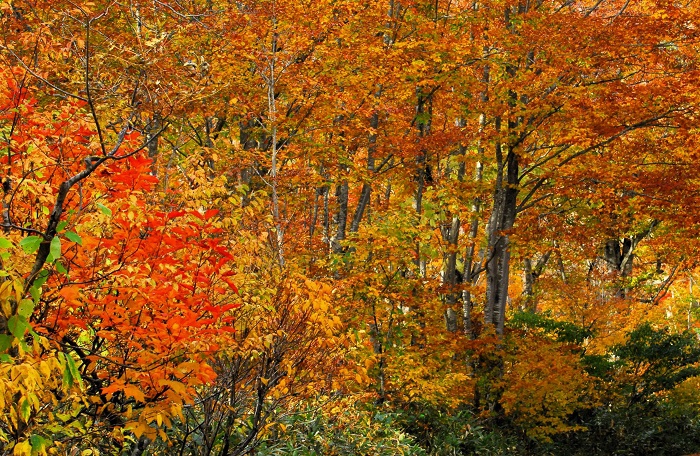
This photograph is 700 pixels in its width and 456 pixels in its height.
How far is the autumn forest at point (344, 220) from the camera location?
4.52m

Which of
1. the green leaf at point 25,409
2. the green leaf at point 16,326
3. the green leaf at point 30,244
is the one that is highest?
the green leaf at point 30,244

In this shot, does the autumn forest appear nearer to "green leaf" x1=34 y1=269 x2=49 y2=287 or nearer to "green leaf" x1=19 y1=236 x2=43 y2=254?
"green leaf" x1=34 y1=269 x2=49 y2=287

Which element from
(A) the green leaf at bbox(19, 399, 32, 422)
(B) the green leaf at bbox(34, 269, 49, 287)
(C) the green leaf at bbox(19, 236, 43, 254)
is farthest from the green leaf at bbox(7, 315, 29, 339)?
(A) the green leaf at bbox(19, 399, 32, 422)

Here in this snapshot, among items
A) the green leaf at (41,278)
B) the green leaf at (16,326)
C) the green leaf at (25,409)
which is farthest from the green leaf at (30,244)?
the green leaf at (25,409)

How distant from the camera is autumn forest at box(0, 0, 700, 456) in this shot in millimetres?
4523

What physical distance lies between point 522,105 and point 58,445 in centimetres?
1164

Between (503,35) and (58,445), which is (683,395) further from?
(58,445)

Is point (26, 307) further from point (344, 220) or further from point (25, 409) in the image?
point (344, 220)

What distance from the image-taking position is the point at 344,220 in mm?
15203

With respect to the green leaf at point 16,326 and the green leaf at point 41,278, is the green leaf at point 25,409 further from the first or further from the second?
the green leaf at point 41,278

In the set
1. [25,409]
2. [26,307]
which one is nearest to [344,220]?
[25,409]

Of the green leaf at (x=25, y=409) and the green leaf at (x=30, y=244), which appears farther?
the green leaf at (x=25, y=409)

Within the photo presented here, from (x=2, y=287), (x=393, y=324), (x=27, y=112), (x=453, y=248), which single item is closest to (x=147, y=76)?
(x=27, y=112)

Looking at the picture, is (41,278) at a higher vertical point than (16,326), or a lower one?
→ higher
